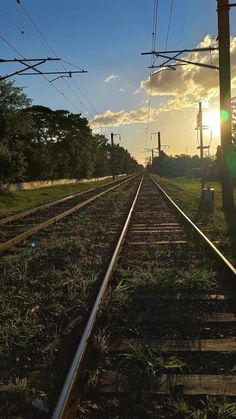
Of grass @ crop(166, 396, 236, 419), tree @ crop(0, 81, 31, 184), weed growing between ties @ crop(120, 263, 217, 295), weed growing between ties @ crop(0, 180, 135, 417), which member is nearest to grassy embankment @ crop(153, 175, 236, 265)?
weed growing between ties @ crop(120, 263, 217, 295)

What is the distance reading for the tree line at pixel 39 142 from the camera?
35062mm

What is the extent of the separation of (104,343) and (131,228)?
9.18 m

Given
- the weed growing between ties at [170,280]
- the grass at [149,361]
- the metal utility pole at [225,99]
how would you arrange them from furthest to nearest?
the metal utility pole at [225,99]
the weed growing between ties at [170,280]
the grass at [149,361]

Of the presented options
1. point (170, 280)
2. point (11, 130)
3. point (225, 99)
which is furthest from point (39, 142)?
point (170, 280)

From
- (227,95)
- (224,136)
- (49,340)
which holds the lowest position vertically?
(49,340)

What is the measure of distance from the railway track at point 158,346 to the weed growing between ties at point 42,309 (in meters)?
0.25

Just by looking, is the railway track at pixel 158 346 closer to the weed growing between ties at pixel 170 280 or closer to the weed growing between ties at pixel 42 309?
the weed growing between ties at pixel 170 280

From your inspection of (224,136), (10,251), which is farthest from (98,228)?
(224,136)

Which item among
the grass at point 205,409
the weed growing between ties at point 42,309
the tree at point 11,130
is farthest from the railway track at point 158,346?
the tree at point 11,130

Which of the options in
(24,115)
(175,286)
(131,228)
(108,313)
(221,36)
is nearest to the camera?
(108,313)

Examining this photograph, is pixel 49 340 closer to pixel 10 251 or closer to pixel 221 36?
pixel 10 251

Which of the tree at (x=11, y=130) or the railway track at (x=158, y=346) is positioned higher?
the tree at (x=11, y=130)

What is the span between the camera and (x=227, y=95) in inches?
668

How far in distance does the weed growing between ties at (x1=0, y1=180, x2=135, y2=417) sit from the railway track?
10.0 inches
